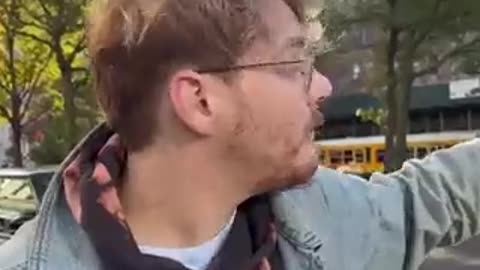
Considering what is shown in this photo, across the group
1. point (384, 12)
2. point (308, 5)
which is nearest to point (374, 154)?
point (384, 12)

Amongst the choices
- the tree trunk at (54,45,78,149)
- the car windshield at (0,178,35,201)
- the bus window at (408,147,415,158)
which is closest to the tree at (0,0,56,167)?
the tree trunk at (54,45,78,149)

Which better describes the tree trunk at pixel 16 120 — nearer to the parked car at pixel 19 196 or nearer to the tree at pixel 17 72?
the tree at pixel 17 72

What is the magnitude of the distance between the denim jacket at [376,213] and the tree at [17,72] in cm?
2122

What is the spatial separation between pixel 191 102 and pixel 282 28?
203 mm

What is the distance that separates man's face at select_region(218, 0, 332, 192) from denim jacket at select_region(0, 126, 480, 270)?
8 cm

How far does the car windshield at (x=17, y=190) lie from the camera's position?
896 centimetres

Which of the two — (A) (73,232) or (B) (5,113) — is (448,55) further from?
(A) (73,232)

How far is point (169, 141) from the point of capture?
170 centimetres

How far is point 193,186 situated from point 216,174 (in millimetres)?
43

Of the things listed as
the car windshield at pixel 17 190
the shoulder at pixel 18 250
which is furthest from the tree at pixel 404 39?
the shoulder at pixel 18 250

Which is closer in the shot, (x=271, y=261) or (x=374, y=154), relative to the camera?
(x=271, y=261)

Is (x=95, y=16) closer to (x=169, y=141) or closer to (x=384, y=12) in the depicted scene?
(x=169, y=141)

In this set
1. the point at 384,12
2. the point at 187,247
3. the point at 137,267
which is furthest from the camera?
the point at 384,12

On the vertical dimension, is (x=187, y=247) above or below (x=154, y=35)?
below
